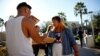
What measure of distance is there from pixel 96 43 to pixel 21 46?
68.7 ft

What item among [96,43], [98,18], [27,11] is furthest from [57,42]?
[98,18]

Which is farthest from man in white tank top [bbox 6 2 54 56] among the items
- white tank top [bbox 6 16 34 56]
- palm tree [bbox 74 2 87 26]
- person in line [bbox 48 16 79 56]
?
palm tree [bbox 74 2 87 26]

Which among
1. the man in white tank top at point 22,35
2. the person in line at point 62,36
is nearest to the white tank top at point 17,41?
the man in white tank top at point 22,35

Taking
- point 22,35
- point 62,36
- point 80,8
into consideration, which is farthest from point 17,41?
point 80,8

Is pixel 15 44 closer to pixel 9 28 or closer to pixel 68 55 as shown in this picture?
pixel 9 28

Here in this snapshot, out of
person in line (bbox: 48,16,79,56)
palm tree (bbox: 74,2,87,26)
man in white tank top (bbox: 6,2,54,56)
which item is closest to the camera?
man in white tank top (bbox: 6,2,54,56)

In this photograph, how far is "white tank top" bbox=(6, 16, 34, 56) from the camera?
3363 millimetres

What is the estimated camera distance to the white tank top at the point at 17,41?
3.36m

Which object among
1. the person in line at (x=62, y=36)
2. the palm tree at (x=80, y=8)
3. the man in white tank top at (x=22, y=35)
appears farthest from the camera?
the palm tree at (x=80, y=8)

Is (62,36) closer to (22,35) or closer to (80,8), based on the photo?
(22,35)

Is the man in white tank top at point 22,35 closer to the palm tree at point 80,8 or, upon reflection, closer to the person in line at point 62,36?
the person in line at point 62,36

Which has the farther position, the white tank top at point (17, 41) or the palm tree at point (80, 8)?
the palm tree at point (80, 8)

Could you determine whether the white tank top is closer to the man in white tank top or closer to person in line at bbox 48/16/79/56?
the man in white tank top

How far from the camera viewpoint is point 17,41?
339cm
